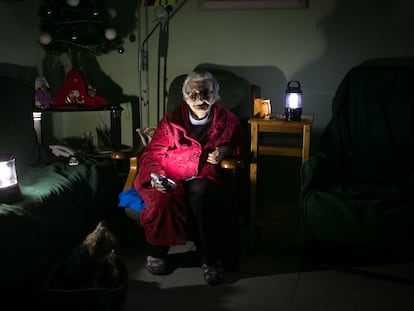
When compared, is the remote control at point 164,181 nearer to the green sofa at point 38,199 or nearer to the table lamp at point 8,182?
the green sofa at point 38,199

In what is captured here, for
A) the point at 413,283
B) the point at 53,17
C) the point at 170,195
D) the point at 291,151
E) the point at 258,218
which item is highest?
the point at 53,17

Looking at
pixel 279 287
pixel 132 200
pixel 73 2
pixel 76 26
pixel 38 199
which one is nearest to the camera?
pixel 38 199

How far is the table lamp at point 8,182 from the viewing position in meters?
2.03

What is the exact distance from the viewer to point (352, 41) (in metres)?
2.86

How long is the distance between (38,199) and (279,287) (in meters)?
1.23

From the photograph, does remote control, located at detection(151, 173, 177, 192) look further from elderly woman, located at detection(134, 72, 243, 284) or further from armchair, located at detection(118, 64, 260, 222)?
armchair, located at detection(118, 64, 260, 222)

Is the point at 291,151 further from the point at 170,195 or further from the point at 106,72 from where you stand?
the point at 106,72

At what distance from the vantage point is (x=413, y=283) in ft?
7.50

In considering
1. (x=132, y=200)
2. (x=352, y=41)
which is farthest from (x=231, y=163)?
(x=352, y=41)

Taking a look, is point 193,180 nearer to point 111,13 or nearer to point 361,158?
point 361,158

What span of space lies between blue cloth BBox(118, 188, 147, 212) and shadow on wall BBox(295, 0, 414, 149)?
1286 mm

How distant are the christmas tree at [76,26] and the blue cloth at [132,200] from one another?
3.59ft

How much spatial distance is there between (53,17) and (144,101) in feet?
2.65

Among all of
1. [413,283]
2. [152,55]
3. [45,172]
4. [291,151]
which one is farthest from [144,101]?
[413,283]
